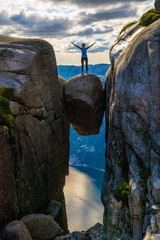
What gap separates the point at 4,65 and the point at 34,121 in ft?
14.3

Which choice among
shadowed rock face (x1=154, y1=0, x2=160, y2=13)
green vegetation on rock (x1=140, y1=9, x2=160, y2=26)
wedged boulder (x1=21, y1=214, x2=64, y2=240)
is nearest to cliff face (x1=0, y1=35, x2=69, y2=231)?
wedged boulder (x1=21, y1=214, x2=64, y2=240)

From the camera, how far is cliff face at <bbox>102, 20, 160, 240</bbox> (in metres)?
10.6

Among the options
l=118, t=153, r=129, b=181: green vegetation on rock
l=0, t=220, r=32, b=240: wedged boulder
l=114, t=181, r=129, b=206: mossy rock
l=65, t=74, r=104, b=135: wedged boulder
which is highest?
l=65, t=74, r=104, b=135: wedged boulder

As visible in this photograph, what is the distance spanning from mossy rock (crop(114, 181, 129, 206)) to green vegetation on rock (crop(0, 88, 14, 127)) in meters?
7.34

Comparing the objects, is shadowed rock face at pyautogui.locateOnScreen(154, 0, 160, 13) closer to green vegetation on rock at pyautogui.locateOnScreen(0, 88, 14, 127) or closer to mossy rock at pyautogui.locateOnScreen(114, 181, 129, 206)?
green vegetation on rock at pyautogui.locateOnScreen(0, 88, 14, 127)

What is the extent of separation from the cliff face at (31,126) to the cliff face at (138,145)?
17.6 feet

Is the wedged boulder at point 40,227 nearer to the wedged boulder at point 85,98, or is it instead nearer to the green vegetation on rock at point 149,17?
the wedged boulder at point 85,98

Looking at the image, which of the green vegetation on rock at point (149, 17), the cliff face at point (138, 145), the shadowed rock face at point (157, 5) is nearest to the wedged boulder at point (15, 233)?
the cliff face at point (138, 145)

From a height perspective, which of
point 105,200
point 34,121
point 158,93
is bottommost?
point 105,200

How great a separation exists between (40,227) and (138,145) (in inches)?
300

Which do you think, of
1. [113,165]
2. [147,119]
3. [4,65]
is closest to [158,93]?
[147,119]

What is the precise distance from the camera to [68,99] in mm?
22031

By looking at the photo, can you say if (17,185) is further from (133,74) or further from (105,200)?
(133,74)

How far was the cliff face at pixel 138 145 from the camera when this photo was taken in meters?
10.6
